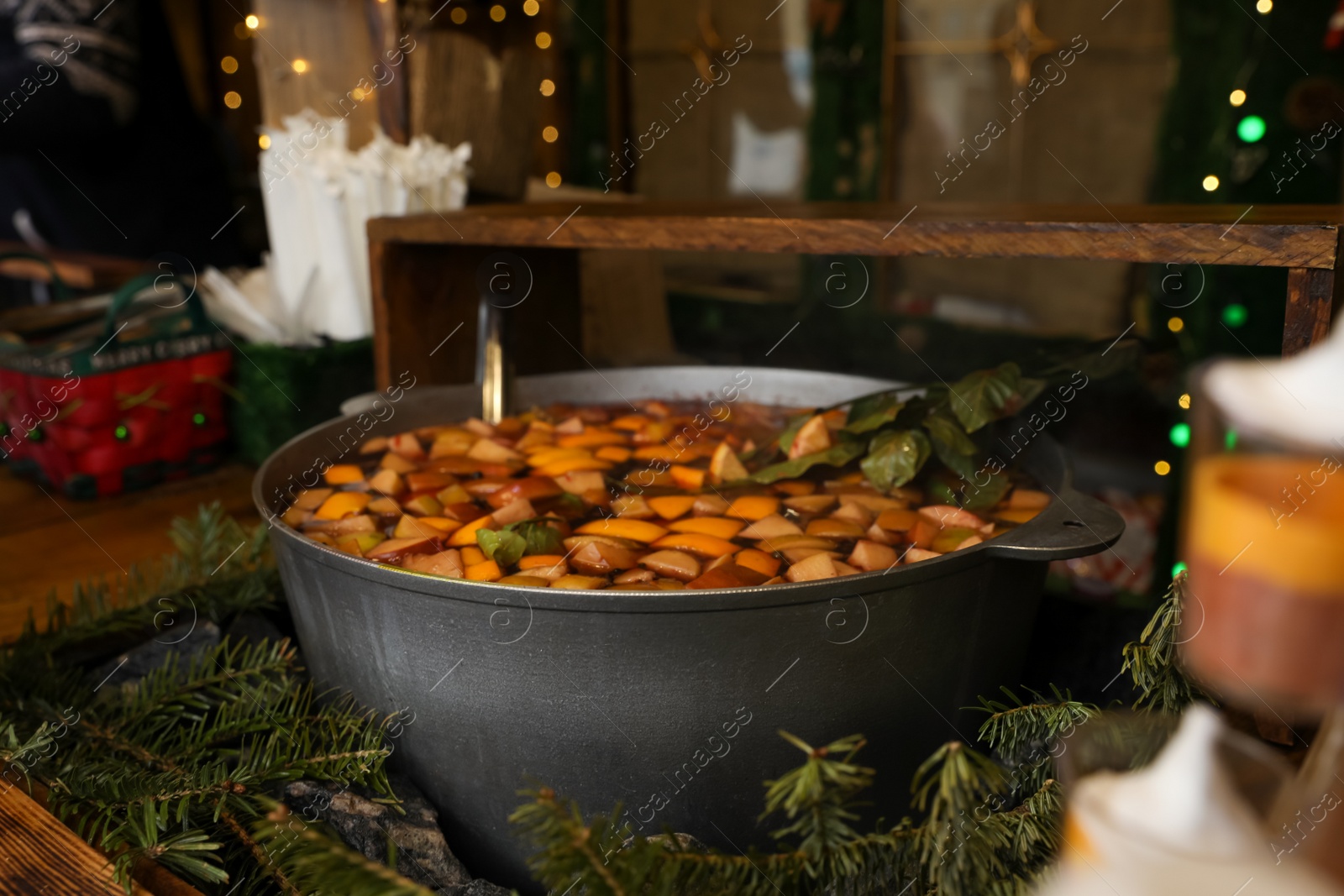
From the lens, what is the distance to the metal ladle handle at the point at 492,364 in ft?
4.16

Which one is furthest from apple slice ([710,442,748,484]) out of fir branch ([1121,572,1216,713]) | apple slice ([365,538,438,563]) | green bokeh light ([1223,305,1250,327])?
green bokeh light ([1223,305,1250,327])

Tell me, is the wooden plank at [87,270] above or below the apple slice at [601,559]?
below

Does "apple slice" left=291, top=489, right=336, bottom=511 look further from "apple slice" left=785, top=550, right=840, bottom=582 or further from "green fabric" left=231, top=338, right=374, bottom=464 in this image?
"green fabric" left=231, top=338, right=374, bottom=464

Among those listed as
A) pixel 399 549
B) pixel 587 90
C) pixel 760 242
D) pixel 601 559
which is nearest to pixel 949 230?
pixel 760 242

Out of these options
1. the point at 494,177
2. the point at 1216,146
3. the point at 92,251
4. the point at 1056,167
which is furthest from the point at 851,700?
the point at 92,251

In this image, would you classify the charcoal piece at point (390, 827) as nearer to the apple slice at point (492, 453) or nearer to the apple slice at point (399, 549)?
the apple slice at point (399, 549)

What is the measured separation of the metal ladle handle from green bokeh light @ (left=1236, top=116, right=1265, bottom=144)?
1901mm

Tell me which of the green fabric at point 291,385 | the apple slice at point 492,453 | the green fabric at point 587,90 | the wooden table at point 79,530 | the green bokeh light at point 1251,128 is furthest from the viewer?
the green fabric at point 587,90

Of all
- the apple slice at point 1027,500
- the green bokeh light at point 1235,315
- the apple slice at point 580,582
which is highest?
the apple slice at point 580,582

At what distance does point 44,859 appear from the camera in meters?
0.73

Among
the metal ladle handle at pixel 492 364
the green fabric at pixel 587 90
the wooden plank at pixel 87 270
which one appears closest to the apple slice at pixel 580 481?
the metal ladle handle at pixel 492 364

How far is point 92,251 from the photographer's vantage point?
11.0ft

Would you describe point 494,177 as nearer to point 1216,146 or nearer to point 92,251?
point 1216,146

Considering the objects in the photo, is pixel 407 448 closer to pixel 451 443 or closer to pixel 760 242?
pixel 451 443
